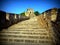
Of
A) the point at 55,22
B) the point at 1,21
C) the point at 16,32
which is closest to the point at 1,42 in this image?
the point at 16,32

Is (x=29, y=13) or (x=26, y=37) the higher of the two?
(x=29, y=13)

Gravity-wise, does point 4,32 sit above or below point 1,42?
above

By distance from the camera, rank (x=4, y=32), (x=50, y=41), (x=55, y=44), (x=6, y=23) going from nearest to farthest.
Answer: (x=55, y=44)
(x=50, y=41)
(x=4, y=32)
(x=6, y=23)

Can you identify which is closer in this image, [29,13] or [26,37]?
[26,37]

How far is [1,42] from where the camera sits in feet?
8.16

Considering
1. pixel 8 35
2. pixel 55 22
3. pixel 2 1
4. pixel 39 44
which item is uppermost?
pixel 2 1

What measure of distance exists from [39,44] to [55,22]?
56cm

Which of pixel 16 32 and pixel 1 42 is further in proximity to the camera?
pixel 16 32

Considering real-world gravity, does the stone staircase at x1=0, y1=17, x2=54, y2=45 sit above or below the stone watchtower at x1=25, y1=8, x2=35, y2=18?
below

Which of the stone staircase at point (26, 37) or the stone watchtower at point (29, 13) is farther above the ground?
the stone watchtower at point (29, 13)

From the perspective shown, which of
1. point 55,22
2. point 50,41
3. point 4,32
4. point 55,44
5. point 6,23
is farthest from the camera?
point 6,23

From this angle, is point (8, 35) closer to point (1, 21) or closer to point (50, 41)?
point (1, 21)

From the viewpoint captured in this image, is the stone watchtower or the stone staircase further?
the stone watchtower

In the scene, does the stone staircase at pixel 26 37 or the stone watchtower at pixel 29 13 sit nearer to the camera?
the stone staircase at pixel 26 37
